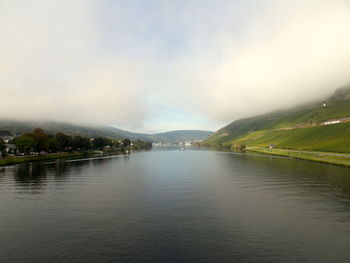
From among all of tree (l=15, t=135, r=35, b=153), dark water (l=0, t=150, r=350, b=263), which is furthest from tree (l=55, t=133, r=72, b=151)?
dark water (l=0, t=150, r=350, b=263)

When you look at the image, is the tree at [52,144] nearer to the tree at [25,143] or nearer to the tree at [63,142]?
the tree at [63,142]

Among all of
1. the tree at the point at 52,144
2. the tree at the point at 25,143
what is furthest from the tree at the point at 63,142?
the tree at the point at 25,143

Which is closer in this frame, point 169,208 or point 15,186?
point 169,208

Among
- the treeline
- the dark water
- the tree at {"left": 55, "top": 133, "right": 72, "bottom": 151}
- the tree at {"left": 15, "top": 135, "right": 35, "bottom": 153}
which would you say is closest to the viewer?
the dark water

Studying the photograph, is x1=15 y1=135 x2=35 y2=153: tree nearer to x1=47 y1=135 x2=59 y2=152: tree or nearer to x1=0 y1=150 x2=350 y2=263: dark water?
x1=47 y1=135 x2=59 y2=152: tree

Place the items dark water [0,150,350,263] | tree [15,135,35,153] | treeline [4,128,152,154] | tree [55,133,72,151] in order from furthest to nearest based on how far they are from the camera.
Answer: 1. tree [55,133,72,151]
2. treeline [4,128,152,154]
3. tree [15,135,35,153]
4. dark water [0,150,350,263]

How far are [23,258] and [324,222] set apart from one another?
132 ft

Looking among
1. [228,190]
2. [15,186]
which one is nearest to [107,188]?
[15,186]

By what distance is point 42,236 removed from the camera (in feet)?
88.5

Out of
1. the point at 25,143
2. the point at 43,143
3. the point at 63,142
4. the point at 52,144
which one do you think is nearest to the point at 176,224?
the point at 25,143

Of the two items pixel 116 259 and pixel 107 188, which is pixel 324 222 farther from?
pixel 107 188

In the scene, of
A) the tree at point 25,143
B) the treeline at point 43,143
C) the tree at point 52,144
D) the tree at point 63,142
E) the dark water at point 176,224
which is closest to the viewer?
the dark water at point 176,224

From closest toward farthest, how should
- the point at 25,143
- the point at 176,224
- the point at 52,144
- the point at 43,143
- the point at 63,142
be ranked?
the point at 176,224, the point at 25,143, the point at 43,143, the point at 52,144, the point at 63,142

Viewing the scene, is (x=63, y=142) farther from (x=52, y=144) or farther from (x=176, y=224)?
(x=176, y=224)
